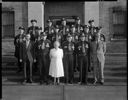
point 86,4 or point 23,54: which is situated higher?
point 86,4

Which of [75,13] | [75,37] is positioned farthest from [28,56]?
[75,13]

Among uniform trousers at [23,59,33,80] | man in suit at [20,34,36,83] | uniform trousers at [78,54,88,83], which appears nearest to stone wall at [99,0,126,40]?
uniform trousers at [78,54,88,83]

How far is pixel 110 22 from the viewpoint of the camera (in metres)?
19.9

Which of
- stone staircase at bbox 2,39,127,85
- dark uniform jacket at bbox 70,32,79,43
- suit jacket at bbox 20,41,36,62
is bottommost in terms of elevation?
stone staircase at bbox 2,39,127,85

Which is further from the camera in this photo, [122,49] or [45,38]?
[122,49]

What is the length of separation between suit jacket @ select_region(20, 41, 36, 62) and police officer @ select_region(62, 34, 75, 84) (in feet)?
3.97

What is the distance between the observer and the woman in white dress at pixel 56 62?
12602 millimetres

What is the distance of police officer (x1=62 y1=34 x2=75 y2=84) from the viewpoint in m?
12.8

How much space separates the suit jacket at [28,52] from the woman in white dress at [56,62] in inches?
32.3

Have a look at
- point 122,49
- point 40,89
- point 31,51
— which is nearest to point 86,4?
point 122,49

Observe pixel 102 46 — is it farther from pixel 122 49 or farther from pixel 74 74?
pixel 122 49

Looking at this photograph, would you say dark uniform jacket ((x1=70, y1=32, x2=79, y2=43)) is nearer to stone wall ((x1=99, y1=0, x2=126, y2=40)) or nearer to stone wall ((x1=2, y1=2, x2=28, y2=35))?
stone wall ((x1=99, y1=0, x2=126, y2=40))

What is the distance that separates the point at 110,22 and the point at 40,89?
9341mm

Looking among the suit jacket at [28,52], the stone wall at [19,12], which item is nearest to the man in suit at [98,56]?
the suit jacket at [28,52]
